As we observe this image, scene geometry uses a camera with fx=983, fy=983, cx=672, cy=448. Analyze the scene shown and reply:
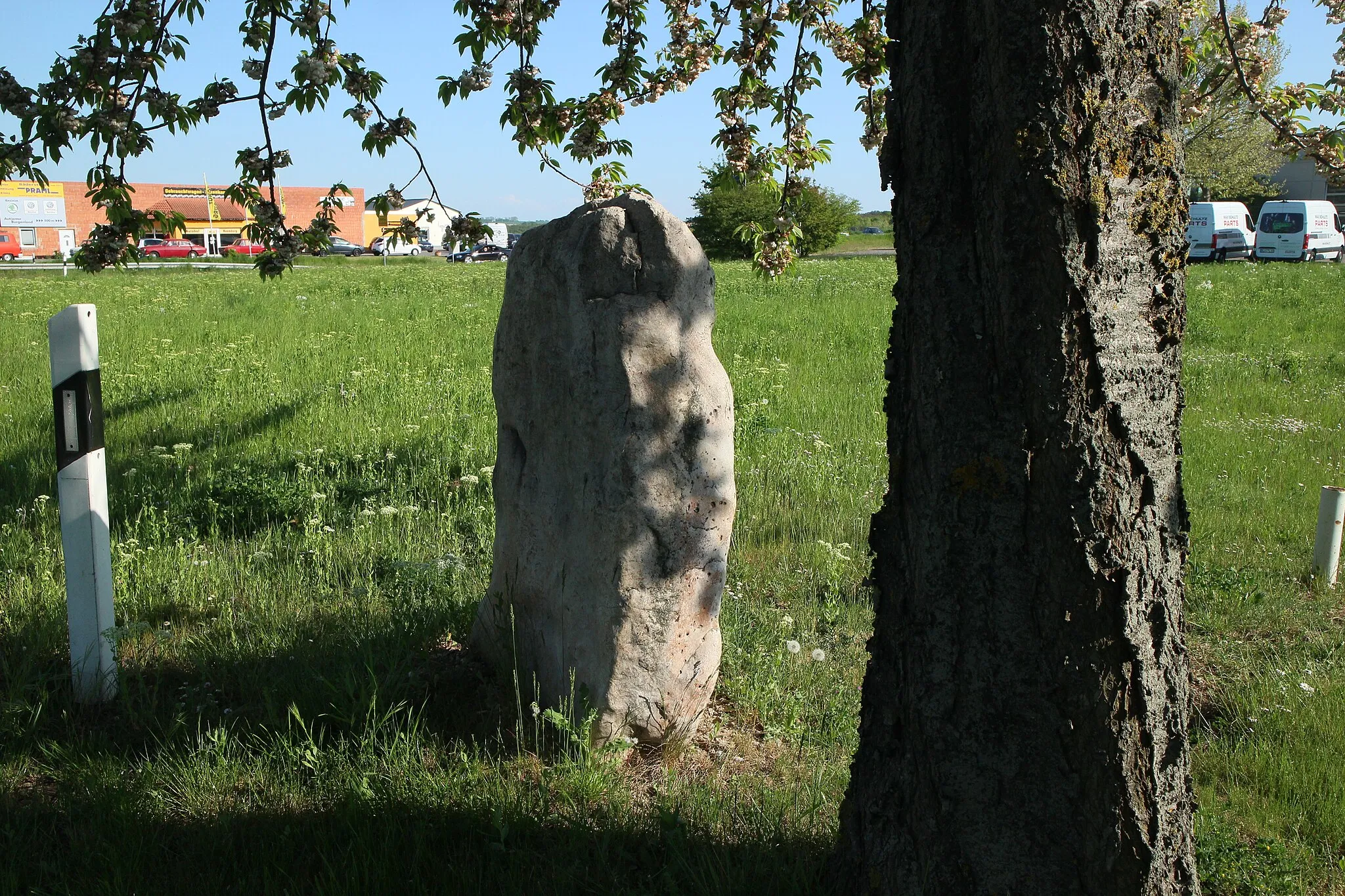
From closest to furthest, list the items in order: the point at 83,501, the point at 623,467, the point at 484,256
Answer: the point at 623,467, the point at 83,501, the point at 484,256

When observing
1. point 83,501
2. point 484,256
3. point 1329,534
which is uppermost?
point 484,256

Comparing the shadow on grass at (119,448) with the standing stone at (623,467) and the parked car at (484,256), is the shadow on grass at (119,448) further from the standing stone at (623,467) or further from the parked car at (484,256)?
the parked car at (484,256)

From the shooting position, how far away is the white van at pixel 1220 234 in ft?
122

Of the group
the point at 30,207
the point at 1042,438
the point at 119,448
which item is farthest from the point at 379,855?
the point at 30,207

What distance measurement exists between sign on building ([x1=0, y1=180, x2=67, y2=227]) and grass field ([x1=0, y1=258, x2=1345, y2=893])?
6987 centimetres

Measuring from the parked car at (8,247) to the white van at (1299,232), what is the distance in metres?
59.4

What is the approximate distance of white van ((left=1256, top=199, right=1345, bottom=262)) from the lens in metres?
35.1

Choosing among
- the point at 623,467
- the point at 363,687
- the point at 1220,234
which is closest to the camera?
the point at 623,467

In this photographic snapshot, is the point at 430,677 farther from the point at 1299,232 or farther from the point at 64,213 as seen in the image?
the point at 64,213

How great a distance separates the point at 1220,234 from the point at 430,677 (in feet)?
135

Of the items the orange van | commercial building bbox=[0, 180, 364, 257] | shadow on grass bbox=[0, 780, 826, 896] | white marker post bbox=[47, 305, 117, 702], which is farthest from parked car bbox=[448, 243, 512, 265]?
shadow on grass bbox=[0, 780, 826, 896]

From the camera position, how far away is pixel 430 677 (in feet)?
12.3

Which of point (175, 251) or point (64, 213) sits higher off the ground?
point (64, 213)

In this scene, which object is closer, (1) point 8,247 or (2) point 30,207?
(1) point 8,247
